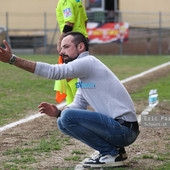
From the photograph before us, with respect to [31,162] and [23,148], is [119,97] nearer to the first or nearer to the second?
[31,162]

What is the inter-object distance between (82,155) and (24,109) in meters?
3.16

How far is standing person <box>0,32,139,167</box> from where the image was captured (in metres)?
4.64

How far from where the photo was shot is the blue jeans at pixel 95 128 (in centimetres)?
464

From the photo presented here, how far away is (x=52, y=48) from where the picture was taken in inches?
980

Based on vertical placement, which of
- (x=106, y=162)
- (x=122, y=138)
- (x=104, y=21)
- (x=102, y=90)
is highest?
(x=102, y=90)

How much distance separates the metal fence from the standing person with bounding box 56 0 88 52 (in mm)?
16754

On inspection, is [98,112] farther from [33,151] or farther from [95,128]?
[33,151]

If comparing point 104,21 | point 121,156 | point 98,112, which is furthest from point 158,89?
point 104,21

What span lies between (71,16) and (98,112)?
3.08 metres

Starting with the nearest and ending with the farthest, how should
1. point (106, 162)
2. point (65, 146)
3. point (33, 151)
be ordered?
point (106, 162) → point (33, 151) → point (65, 146)

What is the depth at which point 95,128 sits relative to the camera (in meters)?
4.66

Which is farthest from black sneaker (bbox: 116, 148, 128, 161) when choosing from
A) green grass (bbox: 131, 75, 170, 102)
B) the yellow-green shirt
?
green grass (bbox: 131, 75, 170, 102)

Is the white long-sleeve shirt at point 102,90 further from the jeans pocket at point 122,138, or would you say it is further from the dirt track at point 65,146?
the dirt track at point 65,146

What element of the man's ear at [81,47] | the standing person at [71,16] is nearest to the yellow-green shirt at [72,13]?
the standing person at [71,16]
